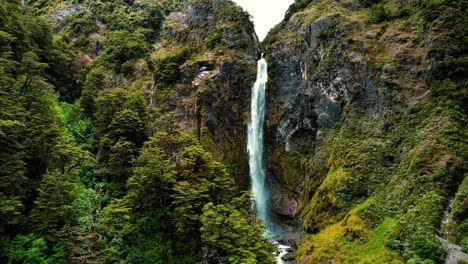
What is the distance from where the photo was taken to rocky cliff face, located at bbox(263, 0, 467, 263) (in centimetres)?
2669

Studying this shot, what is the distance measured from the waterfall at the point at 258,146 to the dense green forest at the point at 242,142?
100cm

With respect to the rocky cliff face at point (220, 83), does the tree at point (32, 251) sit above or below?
below

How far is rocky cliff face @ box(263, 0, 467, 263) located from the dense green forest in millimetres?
149

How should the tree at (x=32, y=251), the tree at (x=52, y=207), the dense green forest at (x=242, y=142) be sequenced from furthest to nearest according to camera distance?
the dense green forest at (x=242, y=142)
the tree at (x=52, y=207)
the tree at (x=32, y=251)

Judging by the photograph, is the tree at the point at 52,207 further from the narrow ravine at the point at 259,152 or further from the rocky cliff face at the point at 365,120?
the narrow ravine at the point at 259,152

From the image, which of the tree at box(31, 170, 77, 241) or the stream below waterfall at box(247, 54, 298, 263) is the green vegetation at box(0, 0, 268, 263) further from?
the stream below waterfall at box(247, 54, 298, 263)

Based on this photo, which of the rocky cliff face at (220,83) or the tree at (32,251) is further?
the rocky cliff face at (220,83)

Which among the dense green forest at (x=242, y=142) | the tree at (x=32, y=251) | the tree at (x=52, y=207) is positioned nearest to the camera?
the tree at (x=32, y=251)

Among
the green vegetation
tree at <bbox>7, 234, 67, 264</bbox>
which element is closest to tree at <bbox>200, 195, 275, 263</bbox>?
the green vegetation

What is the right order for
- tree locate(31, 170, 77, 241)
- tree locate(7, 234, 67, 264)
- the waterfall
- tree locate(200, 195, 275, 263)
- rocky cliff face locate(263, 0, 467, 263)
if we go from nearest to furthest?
tree locate(7, 234, 67, 264)
tree locate(31, 170, 77, 241)
tree locate(200, 195, 275, 263)
rocky cliff face locate(263, 0, 467, 263)
the waterfall

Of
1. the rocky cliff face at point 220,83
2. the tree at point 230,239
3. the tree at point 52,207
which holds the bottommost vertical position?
the tree at point 230,239

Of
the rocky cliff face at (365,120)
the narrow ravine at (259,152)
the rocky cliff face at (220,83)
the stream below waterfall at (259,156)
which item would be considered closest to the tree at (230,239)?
the rocky cliff face at (365,120)

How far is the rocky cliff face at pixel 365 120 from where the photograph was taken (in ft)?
87.6

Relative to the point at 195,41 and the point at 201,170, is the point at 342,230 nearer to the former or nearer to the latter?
the point at 201,170
